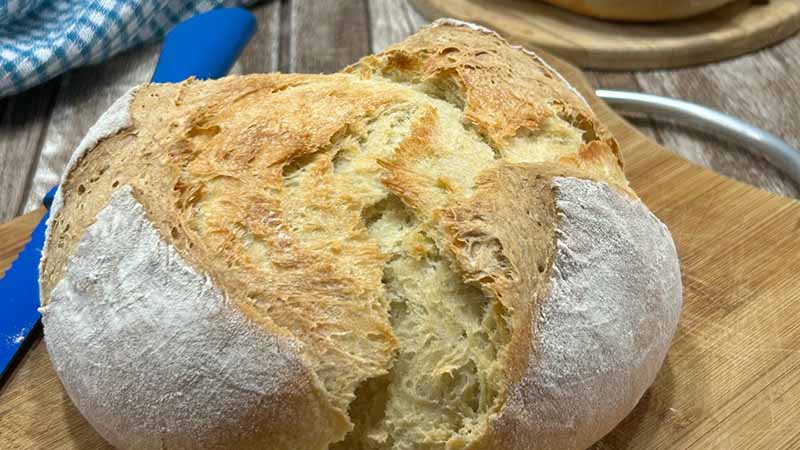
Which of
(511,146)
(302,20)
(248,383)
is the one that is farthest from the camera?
(302,20)

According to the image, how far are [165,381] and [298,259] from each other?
171 mm

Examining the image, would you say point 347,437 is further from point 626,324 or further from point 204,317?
point 626,324

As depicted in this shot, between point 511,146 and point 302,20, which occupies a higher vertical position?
point 511,146

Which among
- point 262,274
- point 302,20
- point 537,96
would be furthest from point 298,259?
point 302,20

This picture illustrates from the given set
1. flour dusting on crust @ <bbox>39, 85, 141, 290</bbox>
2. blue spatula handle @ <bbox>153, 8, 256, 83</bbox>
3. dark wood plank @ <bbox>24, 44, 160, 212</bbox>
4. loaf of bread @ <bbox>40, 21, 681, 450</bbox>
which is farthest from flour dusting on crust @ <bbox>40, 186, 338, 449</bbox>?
dark wood plank @ <bbox>24, 44, 160, 212</bbox>

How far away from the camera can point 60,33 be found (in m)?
1.72

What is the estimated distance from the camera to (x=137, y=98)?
3.43 feet

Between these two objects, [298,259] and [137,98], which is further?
[137,98]

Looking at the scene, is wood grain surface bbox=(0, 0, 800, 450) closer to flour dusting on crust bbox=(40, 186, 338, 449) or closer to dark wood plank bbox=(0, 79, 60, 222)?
dark wood plank bbox=(0, 79, 60, 222)

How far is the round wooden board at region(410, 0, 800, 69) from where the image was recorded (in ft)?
5.83

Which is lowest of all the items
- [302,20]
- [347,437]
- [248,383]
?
[302,20]

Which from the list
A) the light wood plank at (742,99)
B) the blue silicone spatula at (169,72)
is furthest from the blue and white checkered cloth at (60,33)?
the light wood plank at (742,99)

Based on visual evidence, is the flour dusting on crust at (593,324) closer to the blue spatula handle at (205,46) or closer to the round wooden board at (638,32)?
the blue spatula handle at (205,46)

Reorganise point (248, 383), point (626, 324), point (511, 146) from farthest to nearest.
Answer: point (511, 146) → point (626, 324) → point (248, 383)
